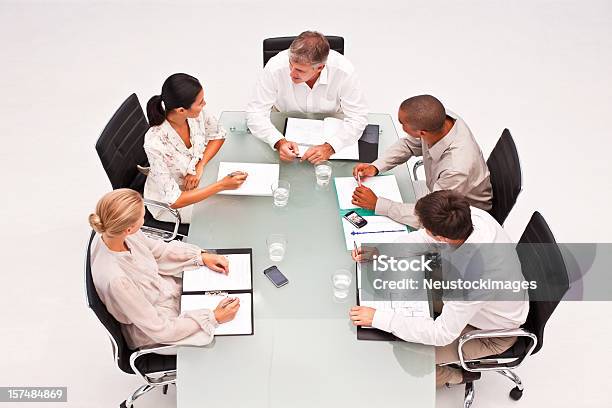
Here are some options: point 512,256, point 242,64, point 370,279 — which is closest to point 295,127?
point 370,279

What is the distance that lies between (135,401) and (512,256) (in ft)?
6.49

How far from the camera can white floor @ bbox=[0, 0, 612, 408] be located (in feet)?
11.1

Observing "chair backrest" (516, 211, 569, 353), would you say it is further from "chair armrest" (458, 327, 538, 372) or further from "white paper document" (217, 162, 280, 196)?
"white paper document" (217, 162, 280, 196)

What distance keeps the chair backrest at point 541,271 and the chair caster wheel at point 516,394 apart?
22.5 inches

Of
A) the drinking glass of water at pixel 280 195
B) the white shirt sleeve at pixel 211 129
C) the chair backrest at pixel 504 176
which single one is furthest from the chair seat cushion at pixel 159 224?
the chair backrest at pixel 504 176

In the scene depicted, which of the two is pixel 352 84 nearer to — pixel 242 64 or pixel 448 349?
pixel 448 349

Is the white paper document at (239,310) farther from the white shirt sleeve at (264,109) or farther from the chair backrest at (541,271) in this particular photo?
the chair backrest at (541,271)

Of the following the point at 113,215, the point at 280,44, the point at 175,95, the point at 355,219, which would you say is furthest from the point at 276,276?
the point at 280,44

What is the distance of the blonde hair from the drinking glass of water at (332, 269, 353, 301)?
2.78 feet

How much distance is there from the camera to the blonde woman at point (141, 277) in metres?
2.25

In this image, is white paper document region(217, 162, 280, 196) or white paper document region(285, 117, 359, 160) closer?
white paper document region(217, 162, 280, 196)

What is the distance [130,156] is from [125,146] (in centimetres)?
8

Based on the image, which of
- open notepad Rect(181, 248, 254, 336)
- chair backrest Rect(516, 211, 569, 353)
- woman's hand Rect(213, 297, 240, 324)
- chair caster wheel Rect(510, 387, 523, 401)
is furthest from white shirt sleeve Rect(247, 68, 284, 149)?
chair caster wheel Rect(510, 387, 523, 401)

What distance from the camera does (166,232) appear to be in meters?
3.17
